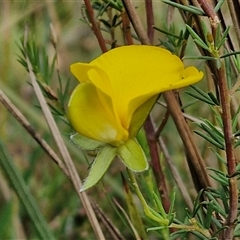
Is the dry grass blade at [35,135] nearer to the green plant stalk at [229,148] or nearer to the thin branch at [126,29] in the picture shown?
the thin branch at [126,29]

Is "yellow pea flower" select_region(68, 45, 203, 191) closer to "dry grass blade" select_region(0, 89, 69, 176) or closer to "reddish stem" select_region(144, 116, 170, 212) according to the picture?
"reddish stem" select_region(144, 116, 170, 212)

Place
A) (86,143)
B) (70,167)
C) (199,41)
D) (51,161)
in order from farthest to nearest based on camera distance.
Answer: (51,161) → (70,167) → (86,143) → (199,41)

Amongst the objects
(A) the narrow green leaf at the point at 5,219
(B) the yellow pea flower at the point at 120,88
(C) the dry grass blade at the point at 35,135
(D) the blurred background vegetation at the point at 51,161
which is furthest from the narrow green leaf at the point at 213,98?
(A) the narrow green leaf at the point at 5,219

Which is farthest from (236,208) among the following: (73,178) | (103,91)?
(73,178)

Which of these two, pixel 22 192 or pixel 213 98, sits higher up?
pixel 213 98

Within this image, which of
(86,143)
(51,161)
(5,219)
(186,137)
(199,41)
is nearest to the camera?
(199,41)

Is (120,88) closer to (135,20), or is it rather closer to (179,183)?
(135,20)

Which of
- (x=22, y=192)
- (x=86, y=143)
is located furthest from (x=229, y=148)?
(x=22, y=192)
